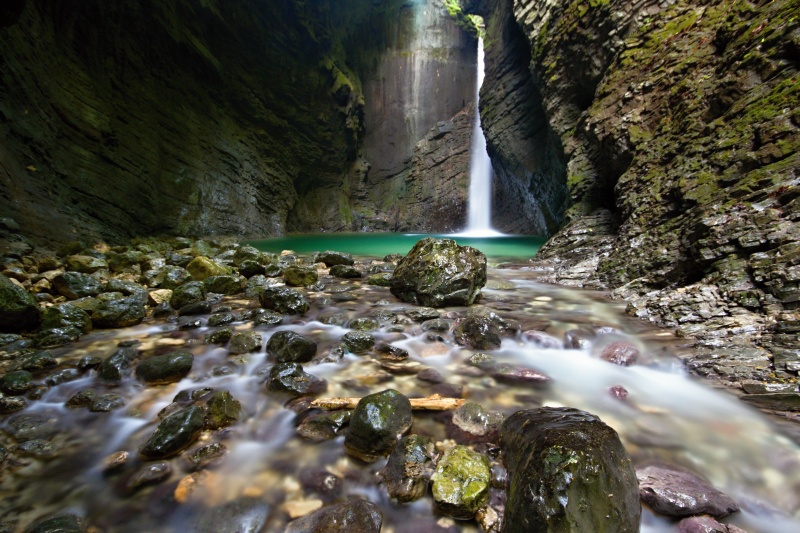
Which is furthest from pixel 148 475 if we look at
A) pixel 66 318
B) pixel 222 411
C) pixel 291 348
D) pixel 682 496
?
pixel 66 318

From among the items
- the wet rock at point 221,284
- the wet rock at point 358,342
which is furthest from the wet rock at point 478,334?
the wet rock at point 221,284

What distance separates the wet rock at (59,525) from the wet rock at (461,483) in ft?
4.78

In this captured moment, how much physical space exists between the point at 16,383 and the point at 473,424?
10.1 ft

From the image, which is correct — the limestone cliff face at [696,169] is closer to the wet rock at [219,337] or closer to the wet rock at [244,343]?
the wet rock at [244,343]

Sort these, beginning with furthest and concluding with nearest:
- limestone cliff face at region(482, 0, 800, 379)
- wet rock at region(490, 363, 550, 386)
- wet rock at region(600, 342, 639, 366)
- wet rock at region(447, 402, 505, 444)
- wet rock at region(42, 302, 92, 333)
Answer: wet rock at region(42, 302, 92, 333) → limestone cliff face at region(482, 0, 800, 379) → wet rock at region(600, 342, 639, 366) → wet rock at region(490, 363, 550, 386) → wet rock at region(447, 402, 505, 444)

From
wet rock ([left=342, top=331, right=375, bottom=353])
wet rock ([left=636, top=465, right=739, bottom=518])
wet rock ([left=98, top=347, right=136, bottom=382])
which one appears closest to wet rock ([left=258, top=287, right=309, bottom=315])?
wet rock ([left=342, top=331, right=375, bottom=353])

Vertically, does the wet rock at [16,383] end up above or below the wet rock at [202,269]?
below

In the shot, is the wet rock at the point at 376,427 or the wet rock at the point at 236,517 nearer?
the wet rock at the point at 236,517

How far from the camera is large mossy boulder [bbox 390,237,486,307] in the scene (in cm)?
428

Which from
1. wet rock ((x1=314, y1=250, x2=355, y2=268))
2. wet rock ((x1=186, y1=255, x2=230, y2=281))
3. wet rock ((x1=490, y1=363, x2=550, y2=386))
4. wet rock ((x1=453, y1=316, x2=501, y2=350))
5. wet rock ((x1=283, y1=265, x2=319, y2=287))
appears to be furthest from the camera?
wet rock ((x1=314, y1=250, x2=355, y2=268))

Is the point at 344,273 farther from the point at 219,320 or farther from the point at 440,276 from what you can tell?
the point at 219,320

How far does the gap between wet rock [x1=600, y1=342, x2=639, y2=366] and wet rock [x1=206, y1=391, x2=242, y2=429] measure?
2.90 m

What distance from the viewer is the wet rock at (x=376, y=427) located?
5.71ft

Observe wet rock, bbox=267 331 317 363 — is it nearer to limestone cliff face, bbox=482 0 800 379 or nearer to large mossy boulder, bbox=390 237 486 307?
large mossy boulder, bbox=390 237 486 307
